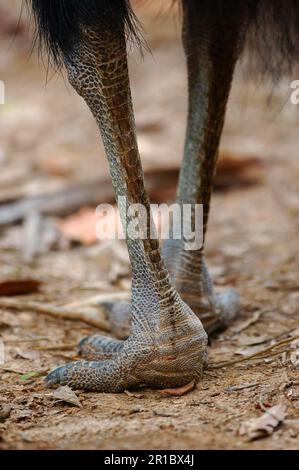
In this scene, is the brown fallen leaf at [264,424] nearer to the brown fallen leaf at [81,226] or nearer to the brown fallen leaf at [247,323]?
the brown fallen leaf at [247,323]

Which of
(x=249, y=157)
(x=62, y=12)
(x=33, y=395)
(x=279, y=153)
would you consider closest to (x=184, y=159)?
(x=62, y=12)

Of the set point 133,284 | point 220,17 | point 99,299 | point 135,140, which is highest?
point 220,17

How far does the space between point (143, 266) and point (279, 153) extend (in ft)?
12.8

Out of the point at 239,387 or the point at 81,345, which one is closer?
the point at 239,387

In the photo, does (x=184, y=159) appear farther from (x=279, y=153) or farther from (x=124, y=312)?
(x=279, y=153)

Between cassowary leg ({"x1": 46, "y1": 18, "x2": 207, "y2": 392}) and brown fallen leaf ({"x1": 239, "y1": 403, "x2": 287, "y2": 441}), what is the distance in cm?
47

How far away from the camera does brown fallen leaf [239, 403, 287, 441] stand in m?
2.30

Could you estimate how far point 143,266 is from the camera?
2.85 metres

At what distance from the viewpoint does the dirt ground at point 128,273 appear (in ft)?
7.99

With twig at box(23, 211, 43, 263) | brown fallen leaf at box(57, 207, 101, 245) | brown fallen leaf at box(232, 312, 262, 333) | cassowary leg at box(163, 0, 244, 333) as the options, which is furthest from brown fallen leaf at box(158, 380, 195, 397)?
brown fallen leaf at box(57, 207, 101, 245)

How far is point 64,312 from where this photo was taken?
12.4 ft

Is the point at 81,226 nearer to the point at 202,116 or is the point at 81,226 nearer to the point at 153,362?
the point at 202,116

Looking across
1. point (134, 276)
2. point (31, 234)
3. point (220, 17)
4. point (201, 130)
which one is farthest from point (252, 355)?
point (31, 234)

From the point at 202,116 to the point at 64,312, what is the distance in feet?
3.80
